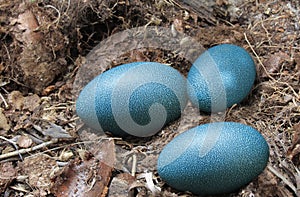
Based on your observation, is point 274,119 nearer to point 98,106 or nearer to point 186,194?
point 186,194

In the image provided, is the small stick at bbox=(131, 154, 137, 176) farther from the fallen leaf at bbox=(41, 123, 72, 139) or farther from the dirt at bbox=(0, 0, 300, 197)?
the fallen leaf at bbox=(41, 123, 72, 139)

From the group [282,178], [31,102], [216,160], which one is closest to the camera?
[216,160]

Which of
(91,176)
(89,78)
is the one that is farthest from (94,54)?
(91,176)

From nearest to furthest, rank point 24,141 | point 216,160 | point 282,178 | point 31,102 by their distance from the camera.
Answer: point 216,160
point 282,178
point 24,141
point 31,102

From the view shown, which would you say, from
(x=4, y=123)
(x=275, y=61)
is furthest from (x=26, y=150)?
(x=275, y=61)

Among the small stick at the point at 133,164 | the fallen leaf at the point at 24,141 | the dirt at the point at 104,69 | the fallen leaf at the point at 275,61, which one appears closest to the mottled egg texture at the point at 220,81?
the dirt at the point at 104,69

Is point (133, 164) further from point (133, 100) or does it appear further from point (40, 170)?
point (40, 170)
